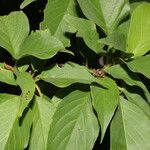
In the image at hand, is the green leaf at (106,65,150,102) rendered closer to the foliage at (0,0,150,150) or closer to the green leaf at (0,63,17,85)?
the foliage at (0,0,150,150)

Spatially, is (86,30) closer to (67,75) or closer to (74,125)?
(67,75)

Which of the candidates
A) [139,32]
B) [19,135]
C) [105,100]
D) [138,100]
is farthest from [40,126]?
[139,32]

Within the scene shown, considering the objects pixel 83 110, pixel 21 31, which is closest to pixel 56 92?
pixel 83 110

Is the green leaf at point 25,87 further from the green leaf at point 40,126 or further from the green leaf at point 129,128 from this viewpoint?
the green leaf at point 129,128

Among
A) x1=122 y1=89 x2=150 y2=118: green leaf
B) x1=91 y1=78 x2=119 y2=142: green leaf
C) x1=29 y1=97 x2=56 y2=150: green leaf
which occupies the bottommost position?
x1=29 y1=97 x2=56 y2=150: green leaf

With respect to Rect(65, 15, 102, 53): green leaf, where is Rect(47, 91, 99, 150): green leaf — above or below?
below

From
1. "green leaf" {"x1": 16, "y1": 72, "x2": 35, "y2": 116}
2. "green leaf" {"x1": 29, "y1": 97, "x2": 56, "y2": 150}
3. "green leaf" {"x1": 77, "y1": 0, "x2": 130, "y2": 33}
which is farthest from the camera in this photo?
"green leaf" {"x1": 77, "y1": 0, "x2": 130, "y2": 33}

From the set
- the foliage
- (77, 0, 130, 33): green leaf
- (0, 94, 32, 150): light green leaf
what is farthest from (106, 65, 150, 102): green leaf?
(0, 94, 32, 150): light green leaf
